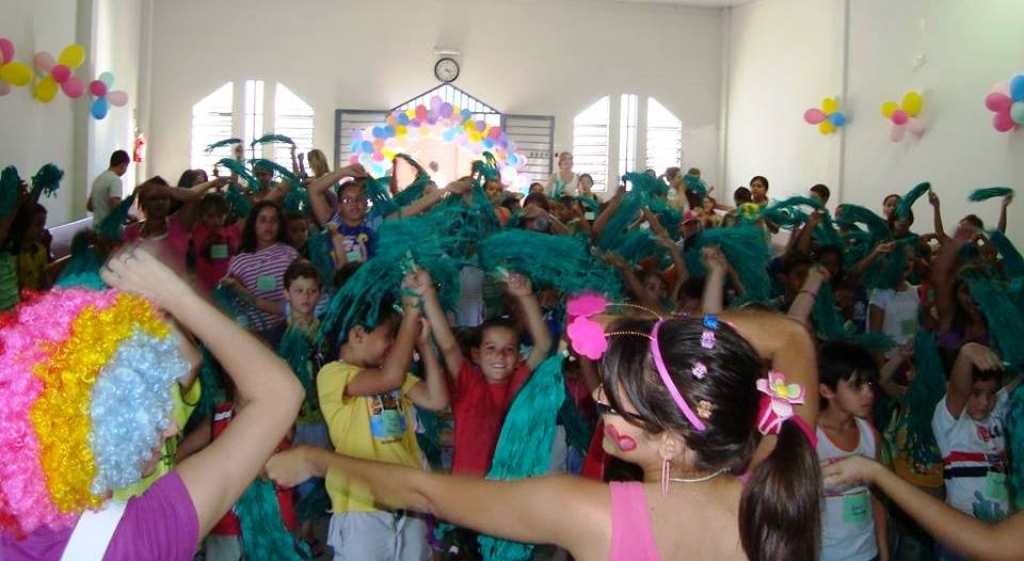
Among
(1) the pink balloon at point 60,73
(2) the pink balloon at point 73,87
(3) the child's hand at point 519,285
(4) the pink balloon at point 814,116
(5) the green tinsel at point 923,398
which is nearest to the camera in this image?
(3) the child's hand at point 519,285

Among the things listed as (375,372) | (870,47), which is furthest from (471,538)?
(870,47)

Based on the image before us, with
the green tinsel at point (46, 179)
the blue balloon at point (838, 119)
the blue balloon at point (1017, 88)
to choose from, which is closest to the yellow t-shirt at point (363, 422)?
the green tinsel at point (46, 179)

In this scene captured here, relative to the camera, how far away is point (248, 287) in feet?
15.3

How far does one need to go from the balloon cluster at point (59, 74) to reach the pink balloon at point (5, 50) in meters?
1.01

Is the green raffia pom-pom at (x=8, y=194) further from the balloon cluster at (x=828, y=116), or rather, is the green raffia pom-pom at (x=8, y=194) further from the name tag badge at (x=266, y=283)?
the balloon cluster at (x=828, y=116)

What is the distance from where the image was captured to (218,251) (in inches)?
213

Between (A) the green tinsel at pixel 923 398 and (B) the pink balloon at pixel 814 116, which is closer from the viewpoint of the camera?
(A) the green tinsel at pixel 923 398

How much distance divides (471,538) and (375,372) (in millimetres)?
788

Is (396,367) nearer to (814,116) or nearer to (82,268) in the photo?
(82,268)

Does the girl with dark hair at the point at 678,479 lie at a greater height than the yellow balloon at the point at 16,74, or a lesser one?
lesser

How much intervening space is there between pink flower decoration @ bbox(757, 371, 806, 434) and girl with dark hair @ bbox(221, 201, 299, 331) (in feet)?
10.3

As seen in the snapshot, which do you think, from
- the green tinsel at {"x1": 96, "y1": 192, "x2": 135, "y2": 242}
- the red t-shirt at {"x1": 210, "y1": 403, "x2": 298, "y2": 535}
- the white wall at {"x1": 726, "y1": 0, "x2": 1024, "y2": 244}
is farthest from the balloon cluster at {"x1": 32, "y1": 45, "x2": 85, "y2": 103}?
the white wall at {"x1": 726, "y1": 0, "x2": 1024, "y2": 244}

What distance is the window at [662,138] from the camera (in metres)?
14.8

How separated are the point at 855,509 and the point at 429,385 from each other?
1.29 metres
